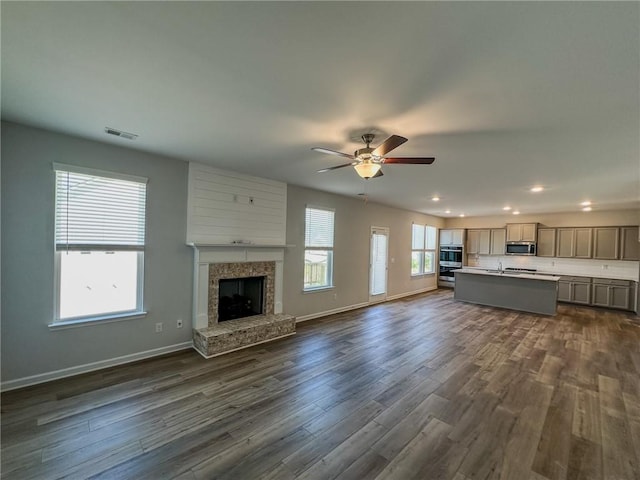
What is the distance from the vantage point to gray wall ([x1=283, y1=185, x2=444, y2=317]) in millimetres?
5441

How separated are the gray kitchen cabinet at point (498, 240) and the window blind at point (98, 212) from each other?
32.4ft

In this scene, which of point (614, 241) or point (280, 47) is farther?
point (614, 241)

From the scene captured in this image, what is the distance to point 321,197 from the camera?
5.90 metres

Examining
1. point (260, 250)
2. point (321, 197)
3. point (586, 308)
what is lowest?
point (586, 308)

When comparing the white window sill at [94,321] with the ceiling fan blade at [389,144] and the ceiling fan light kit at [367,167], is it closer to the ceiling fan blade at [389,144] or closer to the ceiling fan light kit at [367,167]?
the ceiling fan light kit at [367,167]

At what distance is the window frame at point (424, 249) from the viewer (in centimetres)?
898

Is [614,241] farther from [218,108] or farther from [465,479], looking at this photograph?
[218,108]

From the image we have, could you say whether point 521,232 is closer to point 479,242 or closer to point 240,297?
point 479,242

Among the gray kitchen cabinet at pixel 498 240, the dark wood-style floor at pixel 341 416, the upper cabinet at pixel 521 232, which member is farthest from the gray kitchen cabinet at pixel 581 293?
the dark wood-style floor at pixel 341 416

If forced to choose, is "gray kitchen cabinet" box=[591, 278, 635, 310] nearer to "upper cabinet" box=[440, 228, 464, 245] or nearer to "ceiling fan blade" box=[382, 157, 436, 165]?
"upper cabinet" box=[440, 228, 464, 245]

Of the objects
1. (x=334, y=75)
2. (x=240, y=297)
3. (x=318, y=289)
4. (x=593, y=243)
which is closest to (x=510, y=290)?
(x=593, y=243)

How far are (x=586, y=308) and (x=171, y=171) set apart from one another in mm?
10384

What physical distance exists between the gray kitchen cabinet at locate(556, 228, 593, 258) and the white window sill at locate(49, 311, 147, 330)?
34.0 feet

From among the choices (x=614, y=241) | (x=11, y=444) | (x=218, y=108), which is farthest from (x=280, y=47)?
(x=614, y=241)
